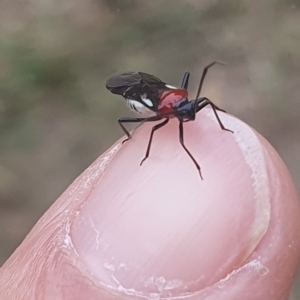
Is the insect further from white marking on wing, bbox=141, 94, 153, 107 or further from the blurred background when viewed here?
the blurred background

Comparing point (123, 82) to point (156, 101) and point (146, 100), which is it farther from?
point (156, 101)

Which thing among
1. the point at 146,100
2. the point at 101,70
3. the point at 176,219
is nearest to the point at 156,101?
the point at 146,100

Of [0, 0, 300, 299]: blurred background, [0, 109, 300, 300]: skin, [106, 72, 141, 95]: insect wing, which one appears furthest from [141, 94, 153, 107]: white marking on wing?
[0, 0, 300, 299]: blurred background

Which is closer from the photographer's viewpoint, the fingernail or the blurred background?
the fingernail

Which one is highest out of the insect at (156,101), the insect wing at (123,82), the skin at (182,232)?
the insect wing at (123,82)

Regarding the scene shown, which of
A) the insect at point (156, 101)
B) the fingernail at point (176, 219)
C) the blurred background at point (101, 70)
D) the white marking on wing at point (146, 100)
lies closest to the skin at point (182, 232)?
the fingernail at point (176, 219)

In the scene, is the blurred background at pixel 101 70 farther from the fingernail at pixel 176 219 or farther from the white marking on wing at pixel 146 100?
the fingernail at pixel 176 219

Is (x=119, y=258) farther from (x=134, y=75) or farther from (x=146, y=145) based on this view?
(x=134, y=75)
